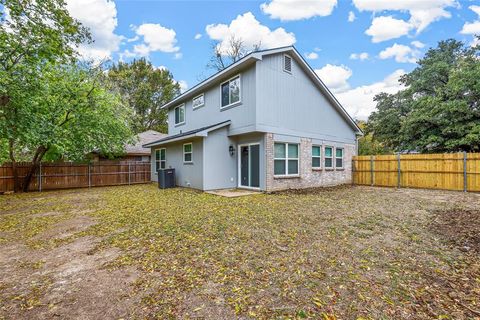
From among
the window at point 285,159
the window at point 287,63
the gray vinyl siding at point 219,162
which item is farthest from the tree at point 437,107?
the gray vinyl siding at point 219,162

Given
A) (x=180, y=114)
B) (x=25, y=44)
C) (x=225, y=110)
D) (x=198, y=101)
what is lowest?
(x=225, y=110)

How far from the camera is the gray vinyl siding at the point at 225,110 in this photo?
32.7 feet

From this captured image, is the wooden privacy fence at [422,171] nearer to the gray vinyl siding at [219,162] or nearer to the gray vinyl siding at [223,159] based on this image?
the gray vinyl siding at [223,159]

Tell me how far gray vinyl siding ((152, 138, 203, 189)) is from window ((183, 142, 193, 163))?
0.20 metres

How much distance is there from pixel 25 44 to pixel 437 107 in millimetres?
20640

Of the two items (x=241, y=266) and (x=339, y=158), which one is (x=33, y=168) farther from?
(x=339, y=158)

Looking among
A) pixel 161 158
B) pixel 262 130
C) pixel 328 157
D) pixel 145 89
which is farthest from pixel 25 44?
pixel 145 89

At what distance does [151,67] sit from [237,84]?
24.2 meters

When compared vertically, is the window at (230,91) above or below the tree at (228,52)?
below

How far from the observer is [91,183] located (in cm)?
1448

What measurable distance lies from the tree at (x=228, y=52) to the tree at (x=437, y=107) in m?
13.1

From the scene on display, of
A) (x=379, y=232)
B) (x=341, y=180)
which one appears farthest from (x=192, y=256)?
(x=341, y=180)

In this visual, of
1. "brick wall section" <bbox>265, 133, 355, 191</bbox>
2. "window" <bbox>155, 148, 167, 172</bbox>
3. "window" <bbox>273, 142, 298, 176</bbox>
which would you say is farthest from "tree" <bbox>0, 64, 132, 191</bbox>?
"window" <bbox>273, 142, 298, 176</bbox>

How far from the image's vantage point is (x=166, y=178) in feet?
→ 41.3
